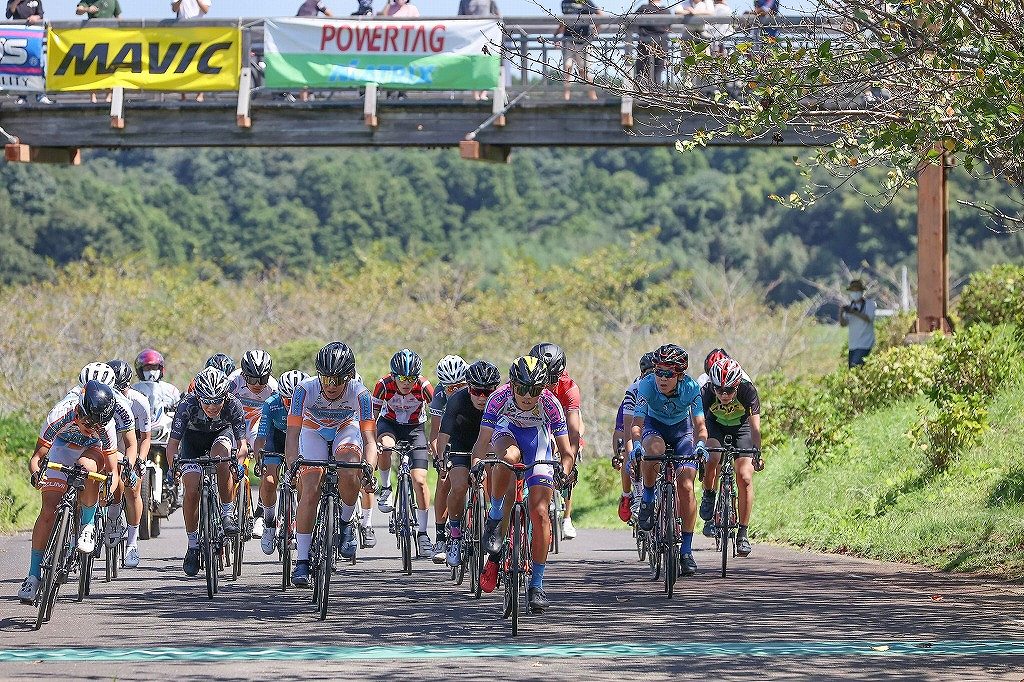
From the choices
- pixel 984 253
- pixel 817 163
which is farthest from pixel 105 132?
pixel 984 253

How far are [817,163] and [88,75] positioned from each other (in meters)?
13.3

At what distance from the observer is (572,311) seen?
176ft

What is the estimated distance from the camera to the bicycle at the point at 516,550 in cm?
1142

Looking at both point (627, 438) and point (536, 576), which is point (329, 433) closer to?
point (536, 576)

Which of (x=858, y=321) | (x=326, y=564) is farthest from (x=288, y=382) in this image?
(x=858, y=321)

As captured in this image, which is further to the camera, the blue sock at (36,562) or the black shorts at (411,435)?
the black shorts at (411,435)

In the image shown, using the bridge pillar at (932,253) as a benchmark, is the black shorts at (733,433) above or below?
below

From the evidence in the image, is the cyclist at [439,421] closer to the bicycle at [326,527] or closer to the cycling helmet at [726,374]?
the bicycle at [326,527]

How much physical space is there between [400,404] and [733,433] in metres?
3.17

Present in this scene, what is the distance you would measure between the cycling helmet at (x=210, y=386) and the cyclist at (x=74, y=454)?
158cm

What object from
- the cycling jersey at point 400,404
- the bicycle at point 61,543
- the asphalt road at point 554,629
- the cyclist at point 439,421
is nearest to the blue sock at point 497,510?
the asphalt road at point 554,629

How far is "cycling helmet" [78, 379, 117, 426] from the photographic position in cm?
1225

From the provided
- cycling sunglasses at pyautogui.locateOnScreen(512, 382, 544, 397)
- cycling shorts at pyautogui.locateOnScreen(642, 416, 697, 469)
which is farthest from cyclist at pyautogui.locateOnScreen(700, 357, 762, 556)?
cycling sunglasses at pyautogui.locateOnScreen(512, 382, 544, 397)

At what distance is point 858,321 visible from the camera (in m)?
25.6
